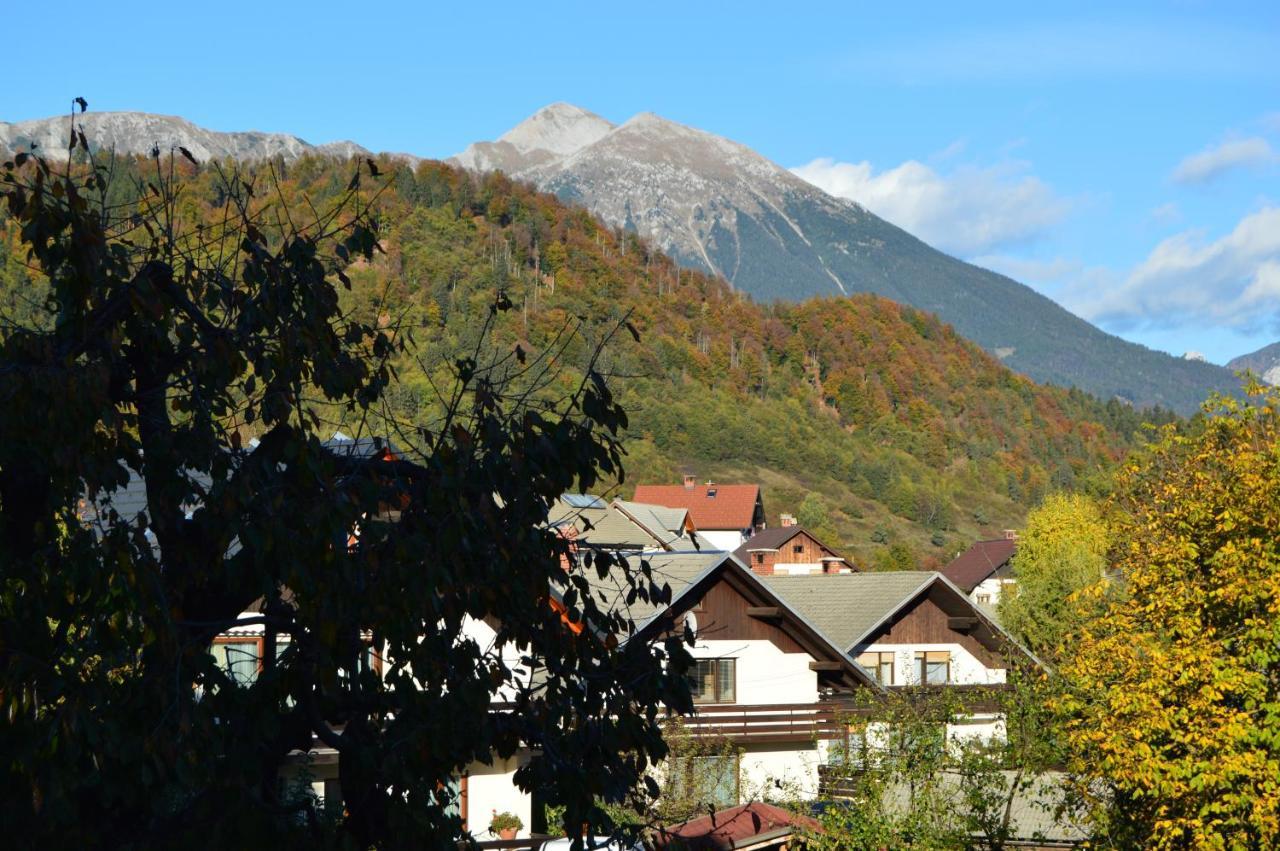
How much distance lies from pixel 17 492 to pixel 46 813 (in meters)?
1.62

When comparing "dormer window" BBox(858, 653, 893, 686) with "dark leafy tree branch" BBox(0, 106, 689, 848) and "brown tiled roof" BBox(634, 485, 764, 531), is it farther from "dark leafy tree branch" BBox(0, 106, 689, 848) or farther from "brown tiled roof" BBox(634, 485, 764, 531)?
"brown tiled roof" BBox(634, 485, 764, 531)

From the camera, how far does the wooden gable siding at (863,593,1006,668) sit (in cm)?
3841

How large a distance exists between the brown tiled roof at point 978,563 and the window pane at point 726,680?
5458 centimetres

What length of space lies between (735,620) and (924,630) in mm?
8456

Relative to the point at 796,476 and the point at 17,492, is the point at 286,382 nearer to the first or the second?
the point at 17,492

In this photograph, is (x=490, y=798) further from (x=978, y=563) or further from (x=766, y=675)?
(x=978, y=563)

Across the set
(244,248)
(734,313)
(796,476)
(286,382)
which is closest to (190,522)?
(286,382)

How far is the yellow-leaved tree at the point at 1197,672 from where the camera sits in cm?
1658

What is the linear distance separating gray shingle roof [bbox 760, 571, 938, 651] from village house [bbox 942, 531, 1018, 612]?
4625cm

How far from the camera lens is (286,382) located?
271 inches

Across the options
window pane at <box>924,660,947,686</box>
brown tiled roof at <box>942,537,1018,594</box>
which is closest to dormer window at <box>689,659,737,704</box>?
window pane at <box>924,660,947,686</box>

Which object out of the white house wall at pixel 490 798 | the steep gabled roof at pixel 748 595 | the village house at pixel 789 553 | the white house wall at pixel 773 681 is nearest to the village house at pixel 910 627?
the steep gabled roof at pixel 748 595

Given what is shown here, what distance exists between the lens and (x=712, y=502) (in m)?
111

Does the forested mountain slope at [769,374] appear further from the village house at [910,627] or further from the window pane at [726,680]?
the window pane at [726,680]
